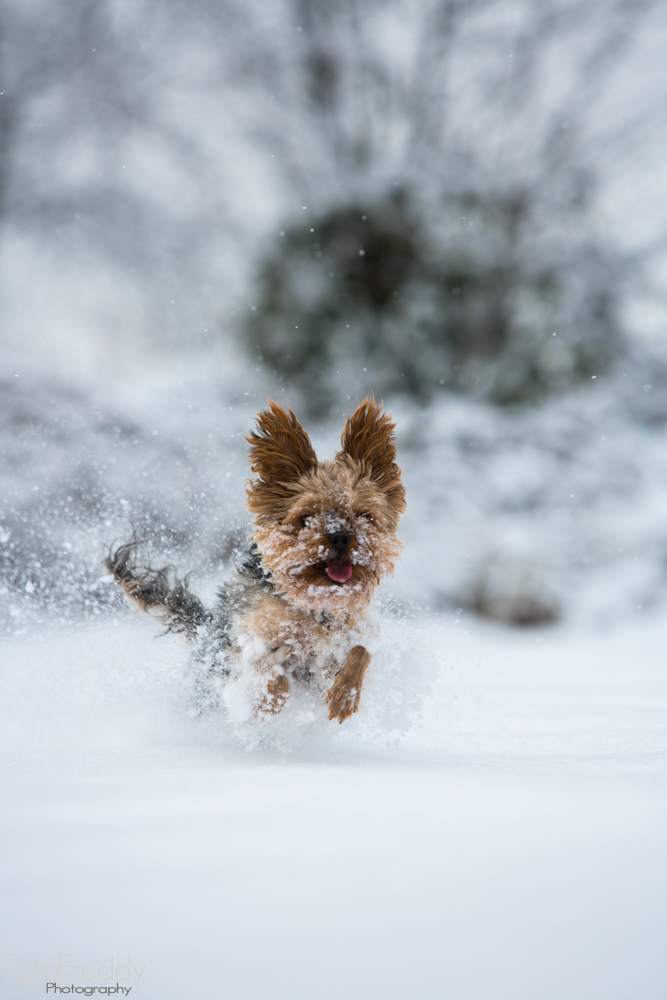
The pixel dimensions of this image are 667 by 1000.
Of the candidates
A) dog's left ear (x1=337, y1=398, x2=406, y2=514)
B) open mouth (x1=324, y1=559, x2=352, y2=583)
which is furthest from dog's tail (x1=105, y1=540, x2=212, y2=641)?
dog's left ear (x1=337, y1=398, x2=406, y2=514)

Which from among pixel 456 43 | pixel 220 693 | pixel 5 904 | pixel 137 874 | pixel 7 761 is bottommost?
pixel 5 904

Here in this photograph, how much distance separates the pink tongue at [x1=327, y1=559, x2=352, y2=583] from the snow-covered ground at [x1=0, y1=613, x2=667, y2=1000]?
0.59 metres

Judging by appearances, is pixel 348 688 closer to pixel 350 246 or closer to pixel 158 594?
pixel 158 594

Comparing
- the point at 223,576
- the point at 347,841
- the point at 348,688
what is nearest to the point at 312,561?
the point at 348,688

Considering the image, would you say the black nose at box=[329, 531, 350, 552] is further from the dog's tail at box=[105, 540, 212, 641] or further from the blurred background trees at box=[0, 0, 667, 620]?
the blurred background trees at box=[0, 0, 667, 620]

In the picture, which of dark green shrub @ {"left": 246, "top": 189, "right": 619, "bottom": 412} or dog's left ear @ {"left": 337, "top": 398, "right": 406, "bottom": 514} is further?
dark green shrub @ {"left": 246, "top": 189, "right": 619, "bottom": 412}

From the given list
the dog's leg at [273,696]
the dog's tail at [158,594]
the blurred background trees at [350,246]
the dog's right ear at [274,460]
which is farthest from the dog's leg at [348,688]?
the blurred background trees at [350,246]

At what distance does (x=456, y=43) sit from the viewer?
7789mm

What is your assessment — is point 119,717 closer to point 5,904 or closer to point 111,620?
point 111,620

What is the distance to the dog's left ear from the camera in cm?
326

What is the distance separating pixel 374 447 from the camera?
326cm

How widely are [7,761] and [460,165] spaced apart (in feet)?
28.8

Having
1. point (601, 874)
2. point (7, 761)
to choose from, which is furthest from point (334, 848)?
point (7, 761)

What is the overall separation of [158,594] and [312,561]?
136 cm
